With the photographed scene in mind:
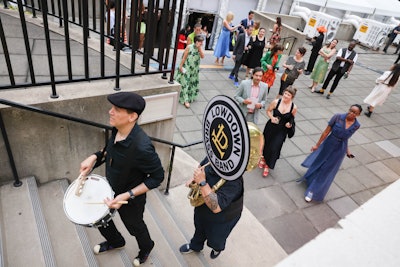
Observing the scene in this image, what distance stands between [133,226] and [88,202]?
53cm

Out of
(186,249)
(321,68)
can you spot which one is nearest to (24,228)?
(186,249)

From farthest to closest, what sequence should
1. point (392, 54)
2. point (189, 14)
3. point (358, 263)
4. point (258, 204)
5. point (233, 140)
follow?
point (392, 54) → point (189, 14) → point (258, 204) → point (233, 140) → point (358, 263)

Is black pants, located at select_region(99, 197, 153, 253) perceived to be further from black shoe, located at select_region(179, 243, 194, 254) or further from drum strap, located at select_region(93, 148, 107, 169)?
black shoe, located at select_region(179, 243, 194, 254)

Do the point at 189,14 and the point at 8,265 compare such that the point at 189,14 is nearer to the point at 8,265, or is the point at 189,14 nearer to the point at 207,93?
the point at 207,93

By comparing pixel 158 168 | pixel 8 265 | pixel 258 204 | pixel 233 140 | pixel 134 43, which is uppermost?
pixel 134 43

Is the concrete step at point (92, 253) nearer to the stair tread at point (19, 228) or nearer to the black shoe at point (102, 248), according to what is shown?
the black shoe at point (102, 248)

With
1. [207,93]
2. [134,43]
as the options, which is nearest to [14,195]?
[134,43]

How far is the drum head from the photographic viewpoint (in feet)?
6.72

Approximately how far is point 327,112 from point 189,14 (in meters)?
9.29

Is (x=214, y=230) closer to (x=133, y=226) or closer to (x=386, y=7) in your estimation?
(x=133, y=226)

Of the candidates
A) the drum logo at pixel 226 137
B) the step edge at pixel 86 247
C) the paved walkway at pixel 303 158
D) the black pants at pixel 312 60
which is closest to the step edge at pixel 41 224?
the step edge at pixel 86 247

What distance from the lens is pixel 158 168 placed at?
2.21m

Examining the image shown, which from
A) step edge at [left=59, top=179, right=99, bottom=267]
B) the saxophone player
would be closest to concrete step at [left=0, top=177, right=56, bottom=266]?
step edge at [left=59, top=179, right=99, bottom=267]

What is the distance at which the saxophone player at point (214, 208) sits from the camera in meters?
Result: 2.28
